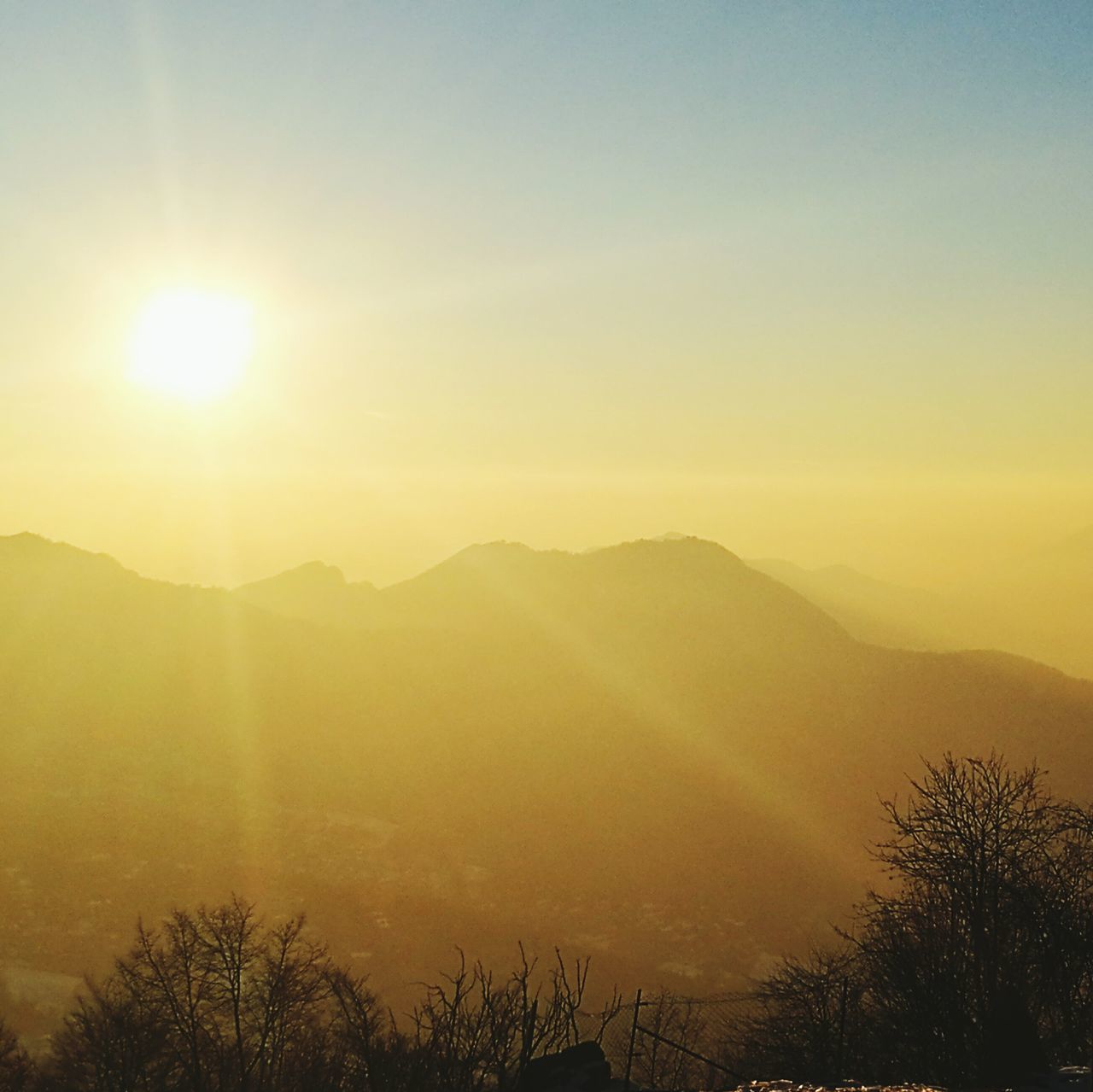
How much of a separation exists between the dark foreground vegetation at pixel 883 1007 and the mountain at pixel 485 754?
3440 centimetres

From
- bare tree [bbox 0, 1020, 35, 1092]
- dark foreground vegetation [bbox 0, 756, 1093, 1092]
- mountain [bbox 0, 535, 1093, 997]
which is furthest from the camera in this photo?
mountain [bbox 0, 535, 1093, 997]

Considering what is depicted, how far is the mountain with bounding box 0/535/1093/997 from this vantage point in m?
75.7

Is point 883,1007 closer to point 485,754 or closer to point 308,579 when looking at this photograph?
point 485,754

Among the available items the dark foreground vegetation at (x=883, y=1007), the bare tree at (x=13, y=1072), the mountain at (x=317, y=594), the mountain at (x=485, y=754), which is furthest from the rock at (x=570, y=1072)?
A: the mountain at (x=317, y=594)

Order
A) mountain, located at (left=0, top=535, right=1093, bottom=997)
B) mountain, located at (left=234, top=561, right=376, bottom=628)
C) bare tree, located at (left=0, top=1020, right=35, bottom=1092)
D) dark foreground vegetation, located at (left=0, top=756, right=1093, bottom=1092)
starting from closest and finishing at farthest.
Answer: dark foreground vegetation, located at (left=0, top=756, right=1093, bottom=1092), bare tree, located at (left=0, top=1020, right=35, bottom=1092), mountain, located at (left=0, top=535, right=1093, bottom=997), mountain, located at (left=234, top=561, right=376, bottom=628)

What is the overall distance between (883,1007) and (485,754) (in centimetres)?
9297

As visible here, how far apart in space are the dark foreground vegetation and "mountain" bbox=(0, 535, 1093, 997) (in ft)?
113

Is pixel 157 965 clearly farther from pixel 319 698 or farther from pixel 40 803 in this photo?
pixel 319 698

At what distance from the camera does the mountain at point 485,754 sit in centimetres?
7569

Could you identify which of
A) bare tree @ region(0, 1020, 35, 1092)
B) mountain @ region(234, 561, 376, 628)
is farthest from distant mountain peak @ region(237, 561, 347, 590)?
bare tree @ region(0, 1020, 35, 1092)

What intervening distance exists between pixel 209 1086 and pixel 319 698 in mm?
94517

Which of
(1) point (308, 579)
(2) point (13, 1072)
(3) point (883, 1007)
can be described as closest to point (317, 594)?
(1) point (308, 579)

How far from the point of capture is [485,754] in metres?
115

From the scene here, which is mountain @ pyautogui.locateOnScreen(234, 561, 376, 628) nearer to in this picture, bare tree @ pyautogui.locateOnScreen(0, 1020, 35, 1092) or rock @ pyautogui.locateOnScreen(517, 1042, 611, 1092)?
bare tree @ pyautogui.locateOnScreen(0, 1020, 35, 1092)
